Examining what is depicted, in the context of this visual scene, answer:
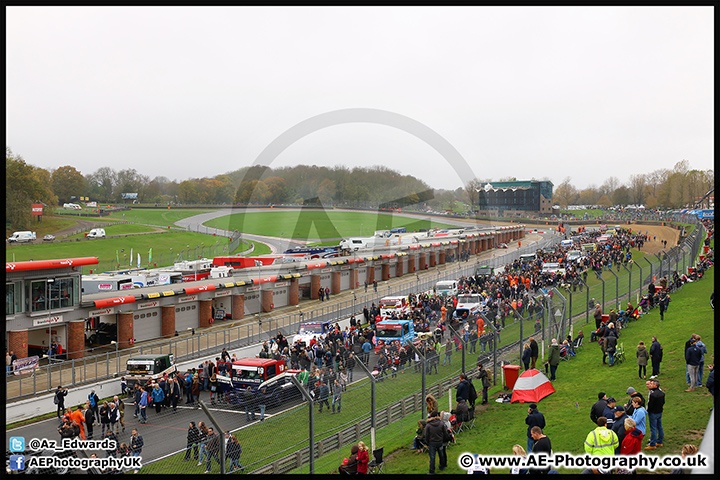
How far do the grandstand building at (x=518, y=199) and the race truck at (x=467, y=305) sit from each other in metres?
137

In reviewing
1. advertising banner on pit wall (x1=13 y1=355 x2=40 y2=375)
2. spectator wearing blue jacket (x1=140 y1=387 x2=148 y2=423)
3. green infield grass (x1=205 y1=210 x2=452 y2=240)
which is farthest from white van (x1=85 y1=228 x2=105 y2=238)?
spectator wearing blue jacket (x1=140 y1=387 x2=148 y2=423)

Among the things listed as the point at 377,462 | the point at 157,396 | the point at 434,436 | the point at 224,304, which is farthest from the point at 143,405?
the point at 224,304

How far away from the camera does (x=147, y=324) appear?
97.5 feet

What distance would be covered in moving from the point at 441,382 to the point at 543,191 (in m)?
161

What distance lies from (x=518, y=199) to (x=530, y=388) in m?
160

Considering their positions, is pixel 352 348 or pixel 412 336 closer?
pixel 352 348

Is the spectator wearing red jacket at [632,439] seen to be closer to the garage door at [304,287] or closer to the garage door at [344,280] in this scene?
the garage door at [304,287]

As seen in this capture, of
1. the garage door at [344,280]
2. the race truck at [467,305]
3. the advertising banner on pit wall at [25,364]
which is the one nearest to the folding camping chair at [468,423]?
the race truck at [467,305]

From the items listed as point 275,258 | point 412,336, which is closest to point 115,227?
point 275,258

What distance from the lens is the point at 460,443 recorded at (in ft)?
41.5

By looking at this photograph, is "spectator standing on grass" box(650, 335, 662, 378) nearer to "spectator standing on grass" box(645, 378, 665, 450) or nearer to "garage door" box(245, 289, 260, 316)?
"spectator standing on grass" box(645, 378, 665, 450)

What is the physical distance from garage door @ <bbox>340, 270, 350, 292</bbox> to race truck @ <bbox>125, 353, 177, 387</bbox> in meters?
29.1

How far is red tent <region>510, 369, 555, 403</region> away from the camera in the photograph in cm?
1461

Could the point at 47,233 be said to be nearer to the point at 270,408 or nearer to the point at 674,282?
the point at 270,408
